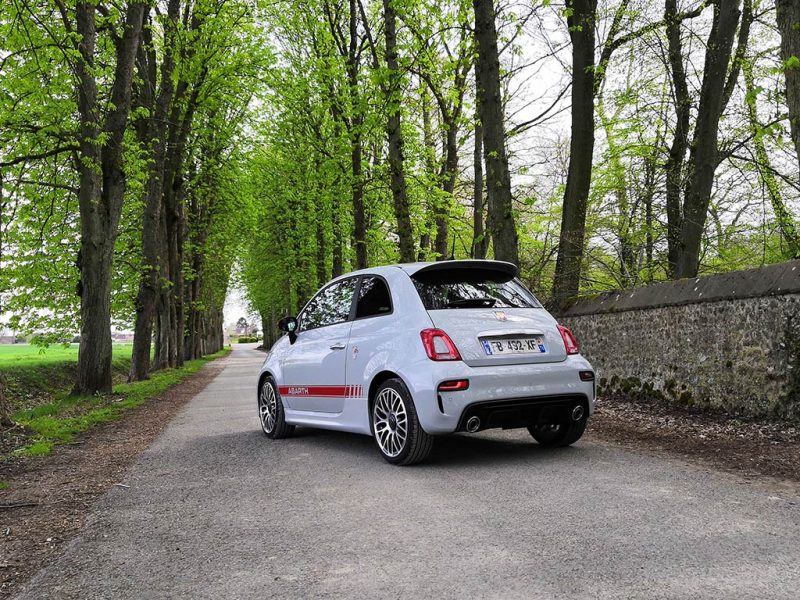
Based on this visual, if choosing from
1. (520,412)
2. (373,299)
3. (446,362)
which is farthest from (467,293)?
(520,412)

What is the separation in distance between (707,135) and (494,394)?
9.23m

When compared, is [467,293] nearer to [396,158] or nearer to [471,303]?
→ [471,303]

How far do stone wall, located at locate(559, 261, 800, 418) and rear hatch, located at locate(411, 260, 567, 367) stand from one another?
248 cm

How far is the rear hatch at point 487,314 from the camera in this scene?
5871 mm

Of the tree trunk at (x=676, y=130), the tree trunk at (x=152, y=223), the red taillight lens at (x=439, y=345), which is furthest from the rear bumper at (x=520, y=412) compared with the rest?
the tree trunk at (x=152, y=223)

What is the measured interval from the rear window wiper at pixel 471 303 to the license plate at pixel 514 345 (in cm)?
42

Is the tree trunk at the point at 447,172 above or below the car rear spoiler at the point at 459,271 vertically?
above

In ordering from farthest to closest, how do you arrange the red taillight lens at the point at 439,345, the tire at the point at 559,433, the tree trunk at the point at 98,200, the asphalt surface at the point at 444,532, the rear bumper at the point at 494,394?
the tree trunk at the point at 98,200
the tire at the point at 559,433
the red taillight lens at the point at 439,345
the rear bumper at the point at 494,394
the asphalt surface at the point at 444,532

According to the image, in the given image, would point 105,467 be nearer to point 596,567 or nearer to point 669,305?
point 596,567

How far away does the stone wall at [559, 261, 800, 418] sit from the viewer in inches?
273

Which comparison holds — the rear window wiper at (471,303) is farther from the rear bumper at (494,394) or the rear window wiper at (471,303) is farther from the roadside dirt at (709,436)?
the roadside dirt at (709,436)

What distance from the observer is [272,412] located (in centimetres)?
841

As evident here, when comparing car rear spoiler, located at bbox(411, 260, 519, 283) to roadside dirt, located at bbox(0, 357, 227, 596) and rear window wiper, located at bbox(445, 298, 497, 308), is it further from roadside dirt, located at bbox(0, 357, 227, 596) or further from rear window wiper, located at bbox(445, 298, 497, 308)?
roadside dirt, located at bbox(0, 357, 227, 596)

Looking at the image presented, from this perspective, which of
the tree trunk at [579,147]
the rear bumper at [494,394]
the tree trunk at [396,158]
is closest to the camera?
the rear bumper at [494,394]
